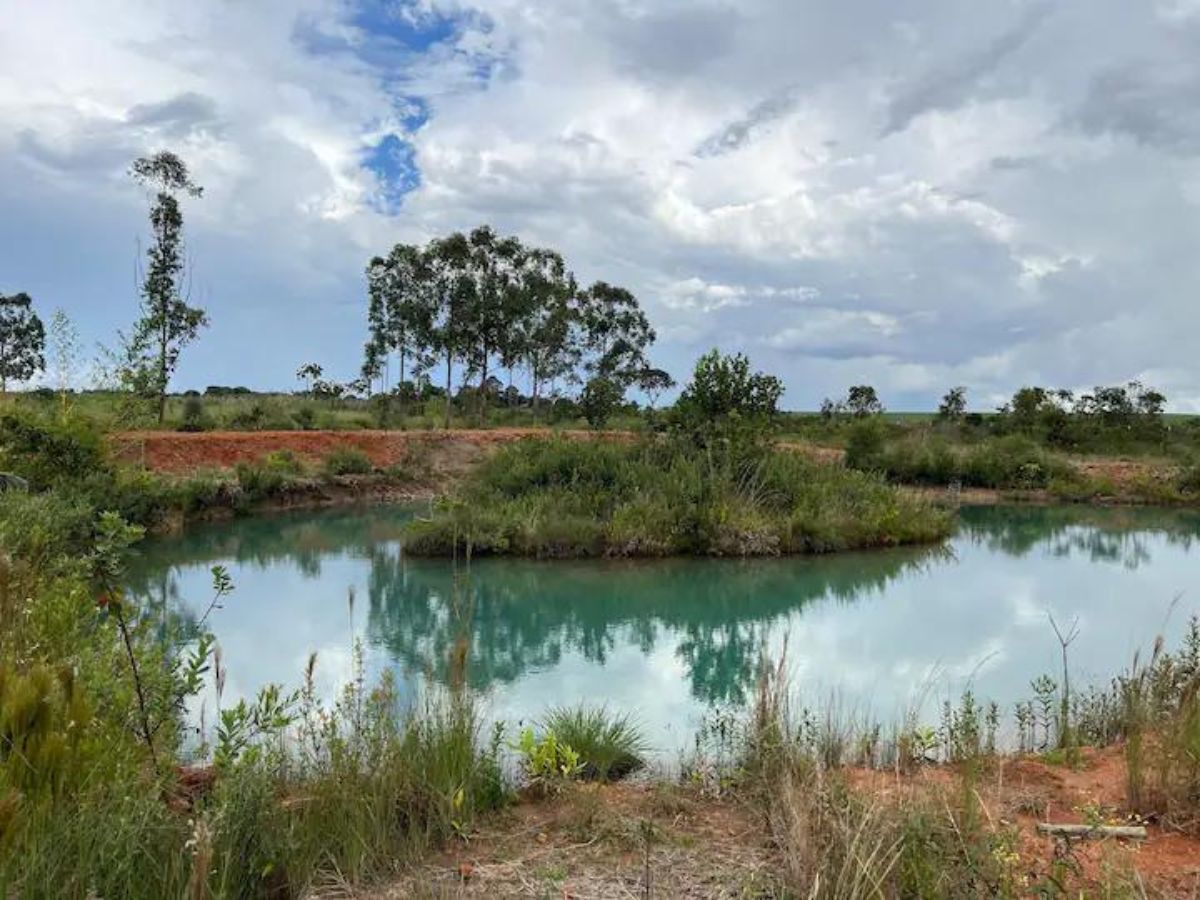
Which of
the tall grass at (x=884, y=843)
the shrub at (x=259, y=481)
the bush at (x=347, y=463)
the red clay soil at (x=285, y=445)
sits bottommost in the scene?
the tall grass at (x=884, y=843)

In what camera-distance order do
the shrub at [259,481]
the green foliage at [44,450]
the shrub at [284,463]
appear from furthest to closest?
the shrub at [284,463] → the shrub at [259,481] → the green foliage at [44,450]

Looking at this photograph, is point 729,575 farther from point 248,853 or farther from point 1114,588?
point 248,853

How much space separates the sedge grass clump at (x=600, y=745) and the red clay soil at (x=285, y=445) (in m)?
15.3

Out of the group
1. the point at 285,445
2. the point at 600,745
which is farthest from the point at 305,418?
the point at 600,745

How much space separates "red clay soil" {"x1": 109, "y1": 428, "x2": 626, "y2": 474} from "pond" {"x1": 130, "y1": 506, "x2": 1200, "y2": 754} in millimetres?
4852

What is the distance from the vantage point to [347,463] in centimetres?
2655

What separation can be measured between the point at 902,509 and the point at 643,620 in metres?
9.56

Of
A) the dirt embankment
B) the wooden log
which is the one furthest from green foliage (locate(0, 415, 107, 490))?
the wooden log

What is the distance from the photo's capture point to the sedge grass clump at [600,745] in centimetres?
582

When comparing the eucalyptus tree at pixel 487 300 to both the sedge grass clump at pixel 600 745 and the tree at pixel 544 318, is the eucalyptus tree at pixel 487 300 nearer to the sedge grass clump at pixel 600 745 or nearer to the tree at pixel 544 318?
the tree at pixel 544 318

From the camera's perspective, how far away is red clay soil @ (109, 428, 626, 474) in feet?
76.8

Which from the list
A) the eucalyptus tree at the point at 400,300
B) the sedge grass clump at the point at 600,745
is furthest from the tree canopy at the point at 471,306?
the sedge grass clump at the point at 600,745

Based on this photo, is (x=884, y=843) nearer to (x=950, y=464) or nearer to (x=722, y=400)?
(x=722, y=400)

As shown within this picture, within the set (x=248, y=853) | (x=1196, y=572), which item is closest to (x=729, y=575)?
(x=1196, y=572)
